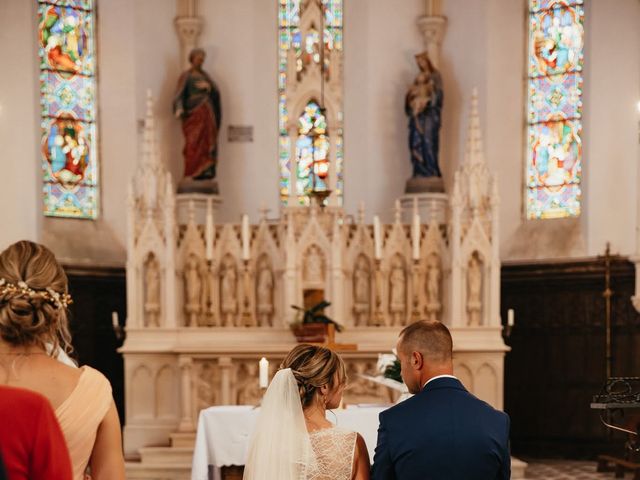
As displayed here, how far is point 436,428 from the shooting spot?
342cm

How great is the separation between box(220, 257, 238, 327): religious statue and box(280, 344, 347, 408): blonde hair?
8.72 metres

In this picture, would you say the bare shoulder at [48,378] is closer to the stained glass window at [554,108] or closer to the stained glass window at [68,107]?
the stained glass window at [68,107]

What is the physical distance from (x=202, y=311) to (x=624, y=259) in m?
5.20

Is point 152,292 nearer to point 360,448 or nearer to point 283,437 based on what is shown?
point 283,437

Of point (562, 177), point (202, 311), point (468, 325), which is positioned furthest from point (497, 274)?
point (202, 311)

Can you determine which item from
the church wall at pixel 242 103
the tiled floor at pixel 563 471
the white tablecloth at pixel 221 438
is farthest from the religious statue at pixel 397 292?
the white tablecloth at pixel 221 438

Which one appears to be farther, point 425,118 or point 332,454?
point 425,118

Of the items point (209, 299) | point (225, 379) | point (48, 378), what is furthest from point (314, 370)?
point (209, 299)

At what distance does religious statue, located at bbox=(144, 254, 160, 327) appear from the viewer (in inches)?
485

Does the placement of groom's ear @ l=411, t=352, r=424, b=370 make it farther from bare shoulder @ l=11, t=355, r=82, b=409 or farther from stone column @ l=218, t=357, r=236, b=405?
stone column @ l=218, t=357, r=236, b=405

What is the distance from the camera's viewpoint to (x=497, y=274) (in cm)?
1227

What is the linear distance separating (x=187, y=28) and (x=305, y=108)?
6.83 ft

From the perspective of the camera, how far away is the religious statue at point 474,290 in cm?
1230

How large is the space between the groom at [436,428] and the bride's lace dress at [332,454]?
177 mm
